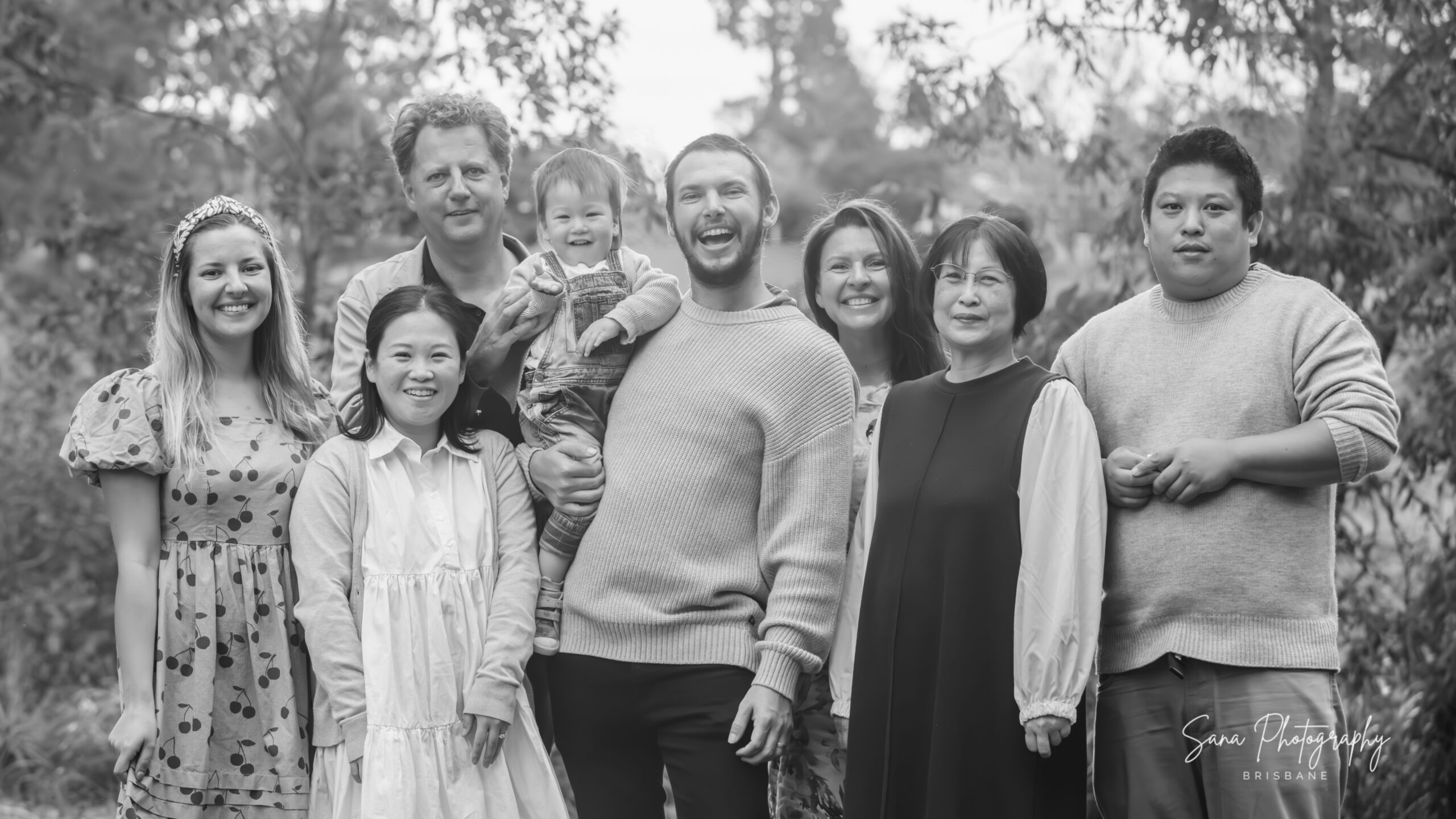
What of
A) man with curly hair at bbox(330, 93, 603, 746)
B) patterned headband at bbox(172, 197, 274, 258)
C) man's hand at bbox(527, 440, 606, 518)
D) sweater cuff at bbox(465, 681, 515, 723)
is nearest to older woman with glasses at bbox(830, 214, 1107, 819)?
man's hand at bbox(527, 440, 606, 518)

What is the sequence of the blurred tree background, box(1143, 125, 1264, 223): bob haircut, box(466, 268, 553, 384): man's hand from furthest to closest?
the blurred tree background
box(466, 268, 553, 384): man's hand
box(1143, 125, 1264, 223): bob haircut

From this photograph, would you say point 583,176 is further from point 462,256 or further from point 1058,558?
point 1058,558

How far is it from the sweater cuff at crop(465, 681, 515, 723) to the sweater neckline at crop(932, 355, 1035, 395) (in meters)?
1.27

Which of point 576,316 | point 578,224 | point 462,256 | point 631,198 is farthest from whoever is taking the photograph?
point 631,198

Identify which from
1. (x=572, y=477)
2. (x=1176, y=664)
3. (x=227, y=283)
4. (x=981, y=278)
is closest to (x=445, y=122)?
(x=227, y=283)

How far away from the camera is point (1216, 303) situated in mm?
2998

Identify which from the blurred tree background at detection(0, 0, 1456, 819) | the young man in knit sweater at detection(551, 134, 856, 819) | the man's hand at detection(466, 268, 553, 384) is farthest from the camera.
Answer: the blurred tree background at detection(0, 0, 1456, 819)

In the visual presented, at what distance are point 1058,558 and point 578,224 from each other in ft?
5.48

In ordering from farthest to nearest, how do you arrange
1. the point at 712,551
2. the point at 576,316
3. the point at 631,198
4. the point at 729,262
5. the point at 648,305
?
1. the point at 631,198
2. the point at 576,316
3. the point at 648,305
4. the point at 729,262
5. the point at 712,551

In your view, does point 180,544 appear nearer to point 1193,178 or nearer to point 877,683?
point 877,683

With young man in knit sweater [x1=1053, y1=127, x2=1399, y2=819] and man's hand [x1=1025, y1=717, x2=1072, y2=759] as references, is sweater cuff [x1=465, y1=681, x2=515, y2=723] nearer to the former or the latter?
man's hand [x1=1025, y1=717, x2=1072, y2=759]

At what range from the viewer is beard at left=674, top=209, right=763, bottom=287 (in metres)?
3.25

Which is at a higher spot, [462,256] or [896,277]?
[462,256]

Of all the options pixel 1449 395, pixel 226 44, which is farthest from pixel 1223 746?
pixel 226 44
